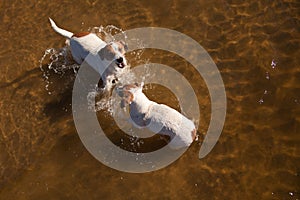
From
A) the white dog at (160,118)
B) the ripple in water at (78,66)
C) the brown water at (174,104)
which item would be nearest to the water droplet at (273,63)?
the brown water at (174,104)

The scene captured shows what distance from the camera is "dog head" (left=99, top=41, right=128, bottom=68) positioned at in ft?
14.7

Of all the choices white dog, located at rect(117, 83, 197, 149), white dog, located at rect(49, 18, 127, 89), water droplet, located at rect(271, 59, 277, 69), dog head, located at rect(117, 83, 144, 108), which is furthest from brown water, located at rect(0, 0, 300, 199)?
dog head, located at rect(117, 83, 144, 108)

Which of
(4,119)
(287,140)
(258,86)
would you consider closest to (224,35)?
(258,86)

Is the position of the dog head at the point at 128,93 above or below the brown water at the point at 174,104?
above

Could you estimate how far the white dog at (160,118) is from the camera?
445 centimetres

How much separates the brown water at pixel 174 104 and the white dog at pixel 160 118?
1.24ft

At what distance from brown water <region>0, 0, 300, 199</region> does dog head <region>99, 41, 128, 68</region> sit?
2.67ft

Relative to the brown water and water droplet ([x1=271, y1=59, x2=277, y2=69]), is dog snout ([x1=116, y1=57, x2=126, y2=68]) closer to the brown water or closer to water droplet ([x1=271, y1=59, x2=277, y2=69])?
the brown water

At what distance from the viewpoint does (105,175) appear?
4785 mm

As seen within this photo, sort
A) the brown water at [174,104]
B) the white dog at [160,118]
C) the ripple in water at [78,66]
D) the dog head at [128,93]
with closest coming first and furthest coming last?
the dog head at [128,93] < the white dog at [160,118] < the brown water at [174,104] < the ripple in water at [78,66]

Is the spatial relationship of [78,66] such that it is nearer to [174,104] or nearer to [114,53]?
[114,53]

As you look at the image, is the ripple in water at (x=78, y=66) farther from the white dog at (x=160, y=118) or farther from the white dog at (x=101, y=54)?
the white dog at (x=160, y=118)

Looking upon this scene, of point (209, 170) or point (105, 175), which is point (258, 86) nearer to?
point (209, 170)

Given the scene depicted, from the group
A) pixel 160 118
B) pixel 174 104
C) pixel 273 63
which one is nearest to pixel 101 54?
pixel 160 118
